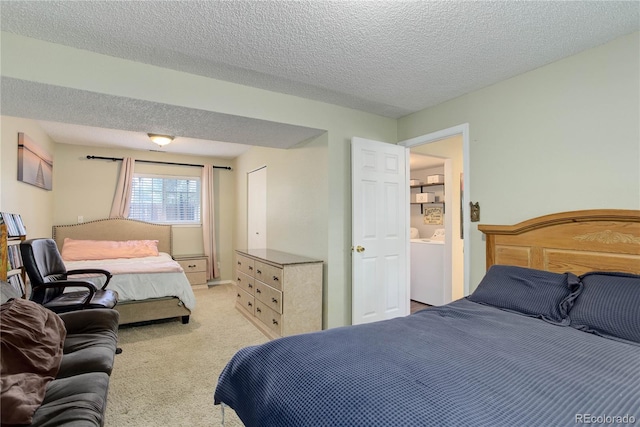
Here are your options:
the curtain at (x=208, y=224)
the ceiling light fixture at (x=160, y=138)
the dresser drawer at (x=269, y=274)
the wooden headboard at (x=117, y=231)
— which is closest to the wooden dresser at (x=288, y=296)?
the dresser drawer at (x=269, y=274)

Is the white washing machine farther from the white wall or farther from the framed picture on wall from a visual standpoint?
the framed picture on wall

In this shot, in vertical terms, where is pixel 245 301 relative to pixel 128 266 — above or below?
below

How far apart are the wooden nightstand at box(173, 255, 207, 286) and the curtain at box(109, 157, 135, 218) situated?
1.20m

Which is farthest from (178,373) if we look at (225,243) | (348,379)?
(225,243)

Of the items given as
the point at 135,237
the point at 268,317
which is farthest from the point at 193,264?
the point at 268,317

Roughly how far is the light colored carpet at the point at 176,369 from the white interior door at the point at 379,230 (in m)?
1.26

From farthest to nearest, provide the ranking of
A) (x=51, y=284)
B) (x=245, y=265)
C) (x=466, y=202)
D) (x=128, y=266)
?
1. (x=245, y=265)
2. (x=128, y=266)
3. (x=466, y=202)
4. (x=51, y=284)

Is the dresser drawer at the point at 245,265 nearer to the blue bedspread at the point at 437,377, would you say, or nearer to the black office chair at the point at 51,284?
the black office chair at the point at 51,284

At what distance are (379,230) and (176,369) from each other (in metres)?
2.31

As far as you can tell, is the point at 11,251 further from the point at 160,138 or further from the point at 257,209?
the point at 257,209

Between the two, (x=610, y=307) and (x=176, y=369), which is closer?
(x=610, y=307)

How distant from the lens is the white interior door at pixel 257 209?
16.2 feet

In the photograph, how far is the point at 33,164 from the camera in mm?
3729

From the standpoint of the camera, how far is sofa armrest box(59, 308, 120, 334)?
2.02m
